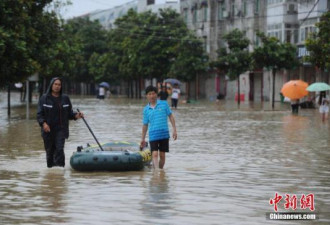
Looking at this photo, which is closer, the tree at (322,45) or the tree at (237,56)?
the tree at (322,45)

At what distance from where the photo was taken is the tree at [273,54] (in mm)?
60594

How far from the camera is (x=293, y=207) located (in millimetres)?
11047

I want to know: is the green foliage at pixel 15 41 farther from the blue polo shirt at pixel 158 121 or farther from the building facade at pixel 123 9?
the building facade at pixel 123 9

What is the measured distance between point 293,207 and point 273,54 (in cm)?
5005

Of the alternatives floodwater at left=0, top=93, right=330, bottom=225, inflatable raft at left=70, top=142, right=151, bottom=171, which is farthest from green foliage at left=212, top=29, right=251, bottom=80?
inflatable raft at left=70, top=142, right=151, bottom=171

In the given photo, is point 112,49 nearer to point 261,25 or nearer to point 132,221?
point 261,25

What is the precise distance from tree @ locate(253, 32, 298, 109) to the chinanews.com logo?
159ft

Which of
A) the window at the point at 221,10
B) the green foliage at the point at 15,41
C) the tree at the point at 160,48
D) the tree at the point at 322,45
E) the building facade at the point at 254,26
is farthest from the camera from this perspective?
the window at the point at 221,10

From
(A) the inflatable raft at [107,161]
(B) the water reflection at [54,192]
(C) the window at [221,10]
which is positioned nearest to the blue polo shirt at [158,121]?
(A) the inflatable raft at [107,161]

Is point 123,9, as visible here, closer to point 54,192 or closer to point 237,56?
point 237,56

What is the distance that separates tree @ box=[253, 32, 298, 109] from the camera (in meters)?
60.6

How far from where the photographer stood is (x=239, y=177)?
49.2 feet

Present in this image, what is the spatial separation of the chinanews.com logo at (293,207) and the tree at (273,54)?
1909 inches

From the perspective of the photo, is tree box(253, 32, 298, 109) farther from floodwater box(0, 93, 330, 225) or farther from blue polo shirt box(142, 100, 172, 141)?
blue polo shirt box(142, 100, 172, 141)
